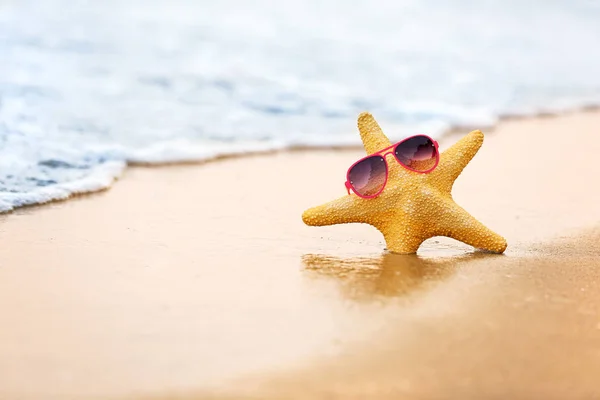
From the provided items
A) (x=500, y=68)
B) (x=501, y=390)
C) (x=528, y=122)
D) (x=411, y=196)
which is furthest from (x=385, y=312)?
(x=500, y=68)

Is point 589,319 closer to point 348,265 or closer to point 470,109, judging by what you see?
point 348,265

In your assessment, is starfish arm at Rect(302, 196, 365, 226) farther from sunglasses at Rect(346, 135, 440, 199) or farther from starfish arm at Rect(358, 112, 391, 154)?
starfish arm at Rect(358, 112, 391, 154)

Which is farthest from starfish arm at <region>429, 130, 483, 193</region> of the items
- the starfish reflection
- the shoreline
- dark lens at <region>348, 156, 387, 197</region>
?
the shoreline

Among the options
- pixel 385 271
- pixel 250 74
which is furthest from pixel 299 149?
pixel 385 271

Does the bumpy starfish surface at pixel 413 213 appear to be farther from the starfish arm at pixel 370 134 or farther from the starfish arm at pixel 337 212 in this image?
the starfish arm at pixel 370 134

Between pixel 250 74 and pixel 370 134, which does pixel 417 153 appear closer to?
pixel 370 134
